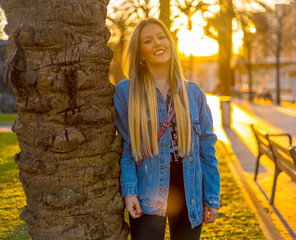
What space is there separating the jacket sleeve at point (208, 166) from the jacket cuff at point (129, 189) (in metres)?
0.51

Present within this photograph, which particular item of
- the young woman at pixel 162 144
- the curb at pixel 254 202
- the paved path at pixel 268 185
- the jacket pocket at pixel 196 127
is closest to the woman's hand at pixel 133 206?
the young woman at pixel 162 144

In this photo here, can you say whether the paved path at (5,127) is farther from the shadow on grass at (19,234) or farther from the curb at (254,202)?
the shadow on grass at (19,234)

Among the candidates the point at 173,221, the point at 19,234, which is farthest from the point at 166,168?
the point at 19,234

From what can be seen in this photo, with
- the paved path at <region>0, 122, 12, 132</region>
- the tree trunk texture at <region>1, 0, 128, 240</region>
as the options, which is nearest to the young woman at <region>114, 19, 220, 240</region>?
the tree trunk texture at <region>1, 0, 128, 240</region>

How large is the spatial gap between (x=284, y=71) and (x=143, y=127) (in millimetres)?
62972

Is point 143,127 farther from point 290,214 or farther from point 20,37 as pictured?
point 290,214

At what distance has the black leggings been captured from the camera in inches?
91.1

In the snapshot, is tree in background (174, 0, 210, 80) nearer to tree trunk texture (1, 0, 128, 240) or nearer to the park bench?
the park bench

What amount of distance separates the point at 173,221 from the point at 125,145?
0.63 m

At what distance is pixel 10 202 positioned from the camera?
205 inches

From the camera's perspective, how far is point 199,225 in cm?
247

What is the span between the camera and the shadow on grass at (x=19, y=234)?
4.09 meters

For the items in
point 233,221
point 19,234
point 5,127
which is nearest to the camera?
point 19,234

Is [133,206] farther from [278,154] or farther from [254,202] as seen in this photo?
[254,202]
